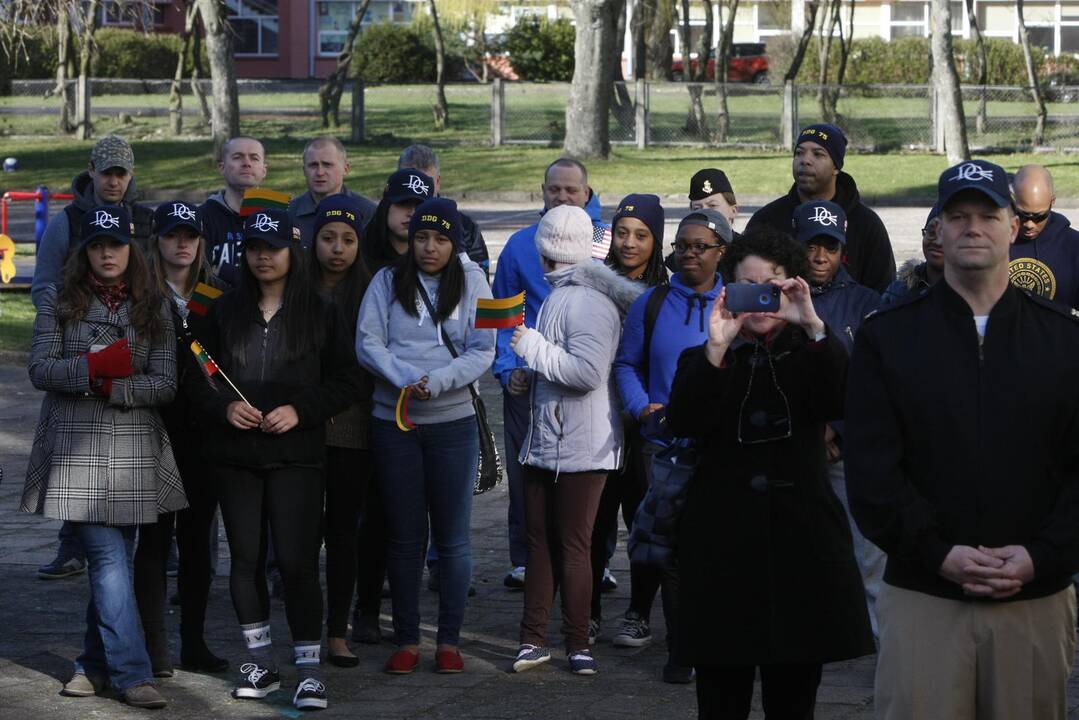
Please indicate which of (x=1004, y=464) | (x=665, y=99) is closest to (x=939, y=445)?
(x=1004, y=464)

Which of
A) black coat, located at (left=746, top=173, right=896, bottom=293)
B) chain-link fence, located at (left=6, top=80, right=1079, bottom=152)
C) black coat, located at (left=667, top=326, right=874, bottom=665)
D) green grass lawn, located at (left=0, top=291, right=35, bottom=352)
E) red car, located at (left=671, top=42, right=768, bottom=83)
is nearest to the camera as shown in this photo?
black coat, located at (left=667, top=326, right=874, bottom=665)

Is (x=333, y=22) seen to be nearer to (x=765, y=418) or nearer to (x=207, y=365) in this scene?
(x=207, y=365)

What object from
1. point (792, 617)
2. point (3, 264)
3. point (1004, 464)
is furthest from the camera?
point (3, 264)

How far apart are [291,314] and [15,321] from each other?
36.9 ft

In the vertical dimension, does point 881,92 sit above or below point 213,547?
above

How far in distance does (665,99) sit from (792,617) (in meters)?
37.6

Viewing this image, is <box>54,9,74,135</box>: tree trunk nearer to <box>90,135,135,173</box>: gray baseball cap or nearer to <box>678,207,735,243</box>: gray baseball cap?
<box>90,135,135,173</box>: gray baseball cap

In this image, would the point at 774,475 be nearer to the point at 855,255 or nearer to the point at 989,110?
the point at 855,255

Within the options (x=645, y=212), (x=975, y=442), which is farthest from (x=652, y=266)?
(x=975, y=442)

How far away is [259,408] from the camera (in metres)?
6.61

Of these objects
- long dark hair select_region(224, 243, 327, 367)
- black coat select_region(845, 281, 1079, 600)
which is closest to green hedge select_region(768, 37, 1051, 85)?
long dark hair select_region(224, 243, 327, 367)

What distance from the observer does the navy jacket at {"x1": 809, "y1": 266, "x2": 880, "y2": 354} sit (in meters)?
6.68

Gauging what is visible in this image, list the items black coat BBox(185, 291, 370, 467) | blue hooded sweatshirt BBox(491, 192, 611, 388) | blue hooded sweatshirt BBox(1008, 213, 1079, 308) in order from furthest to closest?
blue hooded sweatshirt BBox(491, 192, 611, 388) → blue hooded sweatshirt BBox(1008, 213, 1079, 308) → black coat BBox(185, 291, 370, 467)

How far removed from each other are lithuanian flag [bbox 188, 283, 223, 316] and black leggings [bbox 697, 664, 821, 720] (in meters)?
2.88
